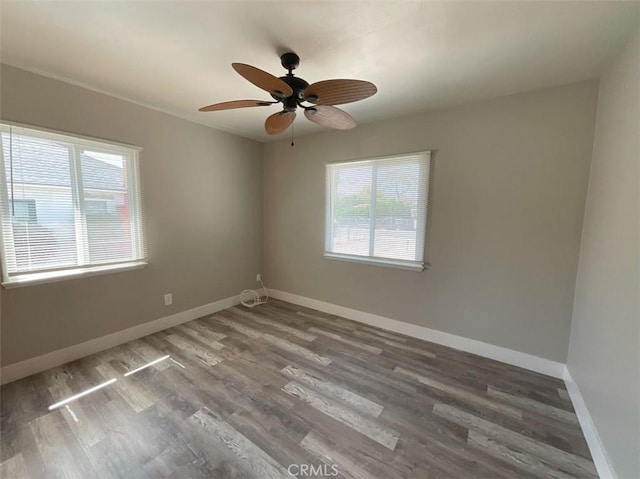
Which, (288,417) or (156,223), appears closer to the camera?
(288,417)

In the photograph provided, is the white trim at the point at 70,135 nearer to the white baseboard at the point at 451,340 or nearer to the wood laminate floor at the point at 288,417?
the wood laminate floor at the point at 288,417

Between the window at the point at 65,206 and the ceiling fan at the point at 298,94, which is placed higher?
the ceiling fan at the point at 298,94

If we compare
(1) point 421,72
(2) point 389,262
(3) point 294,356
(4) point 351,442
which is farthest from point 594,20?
(3) point 294,356

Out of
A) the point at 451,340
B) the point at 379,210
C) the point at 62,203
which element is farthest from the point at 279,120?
the point at 451,340

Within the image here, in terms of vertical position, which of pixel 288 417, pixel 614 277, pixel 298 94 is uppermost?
pixel 298 94

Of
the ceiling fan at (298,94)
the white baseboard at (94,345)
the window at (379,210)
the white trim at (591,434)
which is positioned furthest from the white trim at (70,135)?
the white trim at (591,434)

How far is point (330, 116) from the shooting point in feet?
6.13

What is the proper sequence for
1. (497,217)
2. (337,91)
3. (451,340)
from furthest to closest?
(451,340), (497,217), (337,91)

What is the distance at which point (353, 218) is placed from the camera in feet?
10.7

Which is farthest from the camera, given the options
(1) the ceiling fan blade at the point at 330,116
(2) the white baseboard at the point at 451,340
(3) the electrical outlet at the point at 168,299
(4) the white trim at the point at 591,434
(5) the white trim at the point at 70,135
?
(3) the electrical outlet at the point at 168,299

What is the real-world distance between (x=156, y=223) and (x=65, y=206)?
75 cm

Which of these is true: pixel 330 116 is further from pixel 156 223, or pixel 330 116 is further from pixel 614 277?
pixel 156 223

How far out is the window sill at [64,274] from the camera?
79.1 inches

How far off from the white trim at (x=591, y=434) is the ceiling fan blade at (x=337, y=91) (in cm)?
234
